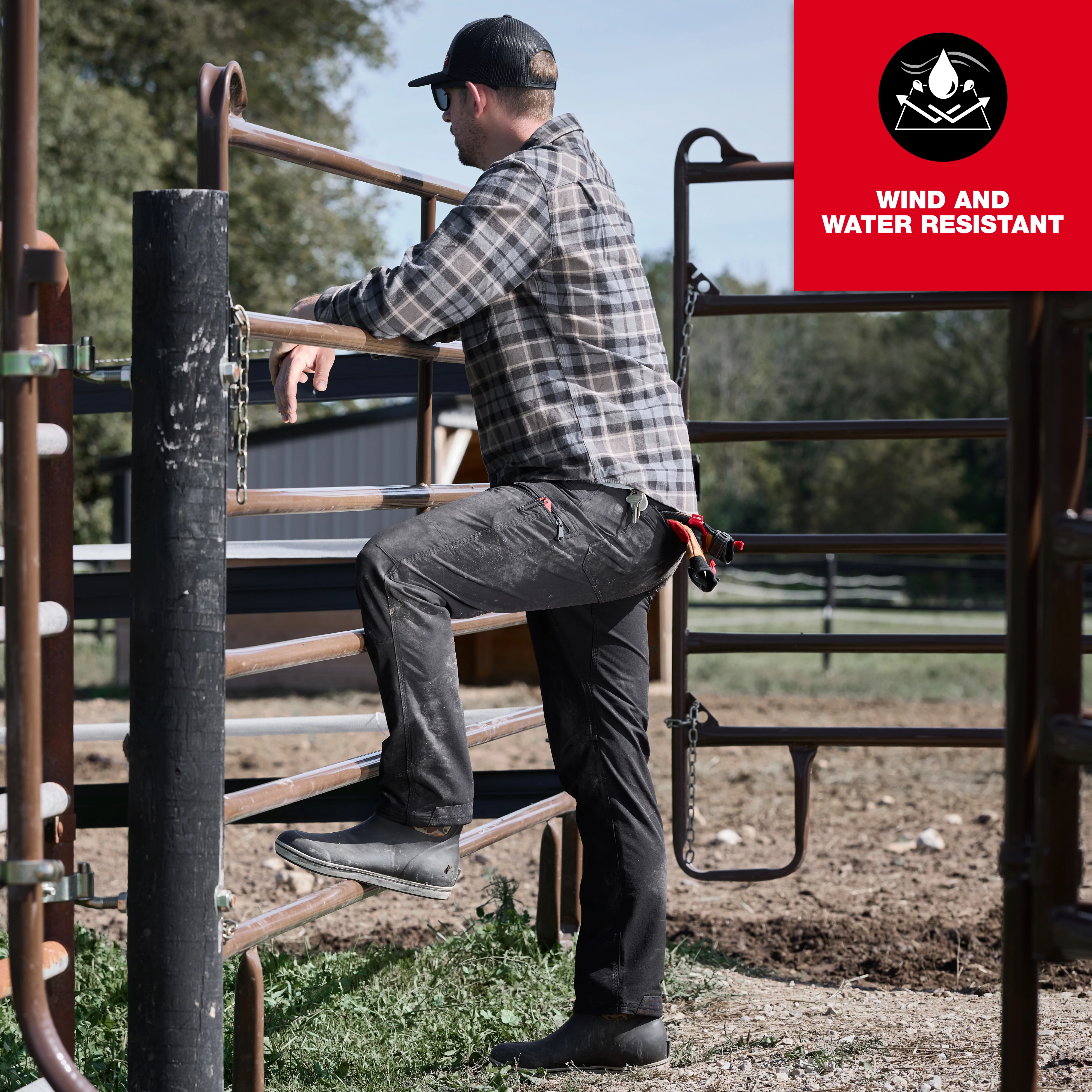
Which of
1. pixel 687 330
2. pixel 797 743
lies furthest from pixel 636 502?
pixel 797 743

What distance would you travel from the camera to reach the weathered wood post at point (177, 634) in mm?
2320

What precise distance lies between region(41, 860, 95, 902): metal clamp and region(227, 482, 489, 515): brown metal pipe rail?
0.70 m

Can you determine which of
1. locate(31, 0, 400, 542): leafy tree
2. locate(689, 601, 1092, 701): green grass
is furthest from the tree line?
locate(689, 601, 1092, 701): green grass

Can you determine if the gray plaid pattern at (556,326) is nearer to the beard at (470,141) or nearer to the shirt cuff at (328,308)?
the shirt cuff at (328,308)

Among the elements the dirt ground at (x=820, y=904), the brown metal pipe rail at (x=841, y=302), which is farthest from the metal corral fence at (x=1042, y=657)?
the brown metal pipe rail at (x=841, y=302)

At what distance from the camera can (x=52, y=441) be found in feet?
7.57

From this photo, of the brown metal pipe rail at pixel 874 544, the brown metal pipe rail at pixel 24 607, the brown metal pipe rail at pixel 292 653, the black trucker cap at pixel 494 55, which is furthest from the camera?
the brown metal pipe rail at pixel 874 544

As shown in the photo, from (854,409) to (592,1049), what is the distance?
178ft

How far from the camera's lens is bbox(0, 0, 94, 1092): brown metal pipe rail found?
2131 millimetres

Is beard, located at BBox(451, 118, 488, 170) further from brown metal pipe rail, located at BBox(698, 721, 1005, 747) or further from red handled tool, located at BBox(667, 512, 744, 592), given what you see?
brown metal pipe rail, located at BBox(698, 721, 1005, 747)

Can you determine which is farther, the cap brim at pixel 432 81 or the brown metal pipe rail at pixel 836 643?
the brown metal pipe rail at pixel 836 643

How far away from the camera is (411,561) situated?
256 centimetres

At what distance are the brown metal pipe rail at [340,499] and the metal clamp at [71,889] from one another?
700mm

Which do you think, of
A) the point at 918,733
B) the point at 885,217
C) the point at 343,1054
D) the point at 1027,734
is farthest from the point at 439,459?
the point at 1027,734
